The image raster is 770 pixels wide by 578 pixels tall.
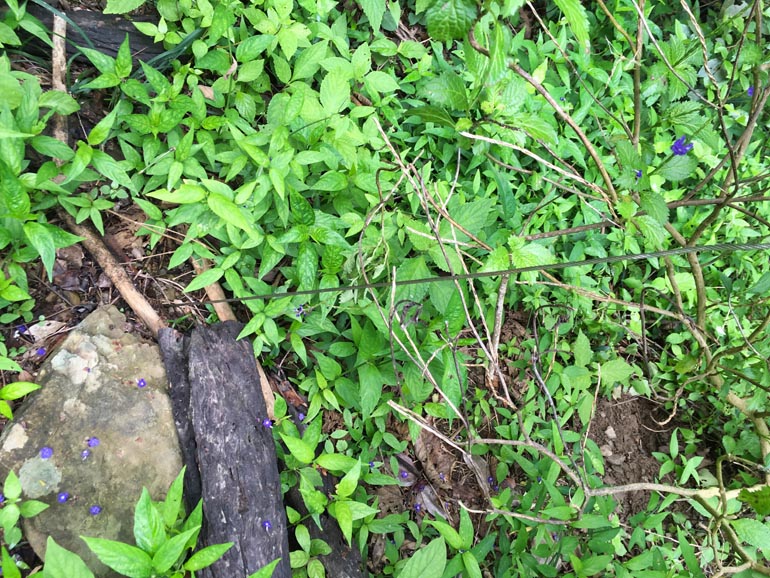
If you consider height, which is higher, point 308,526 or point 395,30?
point 395,30

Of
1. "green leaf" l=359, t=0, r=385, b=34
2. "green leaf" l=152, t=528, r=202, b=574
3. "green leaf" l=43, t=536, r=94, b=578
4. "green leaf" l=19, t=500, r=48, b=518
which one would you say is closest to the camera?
"green leaf" l=43, t=536, r=94, b=578

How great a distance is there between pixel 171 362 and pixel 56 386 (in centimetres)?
41

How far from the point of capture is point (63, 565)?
1521 millimetres

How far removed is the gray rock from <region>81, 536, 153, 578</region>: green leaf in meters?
0.31

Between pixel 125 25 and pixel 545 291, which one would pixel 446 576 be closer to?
pixel 545 291

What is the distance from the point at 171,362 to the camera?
214 cm

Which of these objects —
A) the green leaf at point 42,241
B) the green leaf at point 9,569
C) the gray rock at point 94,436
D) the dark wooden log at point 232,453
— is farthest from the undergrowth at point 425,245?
the green leaf at point 9,569

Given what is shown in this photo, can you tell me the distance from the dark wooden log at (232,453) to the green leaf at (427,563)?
473mm

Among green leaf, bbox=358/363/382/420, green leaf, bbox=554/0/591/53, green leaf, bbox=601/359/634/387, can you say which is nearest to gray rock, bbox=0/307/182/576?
green leaf, bbox=358/363/382/420

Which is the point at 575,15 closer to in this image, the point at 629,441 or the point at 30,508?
the point at 30,508

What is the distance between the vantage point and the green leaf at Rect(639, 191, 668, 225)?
1.94 meters

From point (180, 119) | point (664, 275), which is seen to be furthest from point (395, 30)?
point (664, 275)

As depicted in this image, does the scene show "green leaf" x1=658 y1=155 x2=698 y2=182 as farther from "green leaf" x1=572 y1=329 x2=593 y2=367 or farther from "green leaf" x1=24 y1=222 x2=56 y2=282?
"green leaf" x1=24 y1=222 x2=56 y2=282

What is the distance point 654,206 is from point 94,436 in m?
2.27
